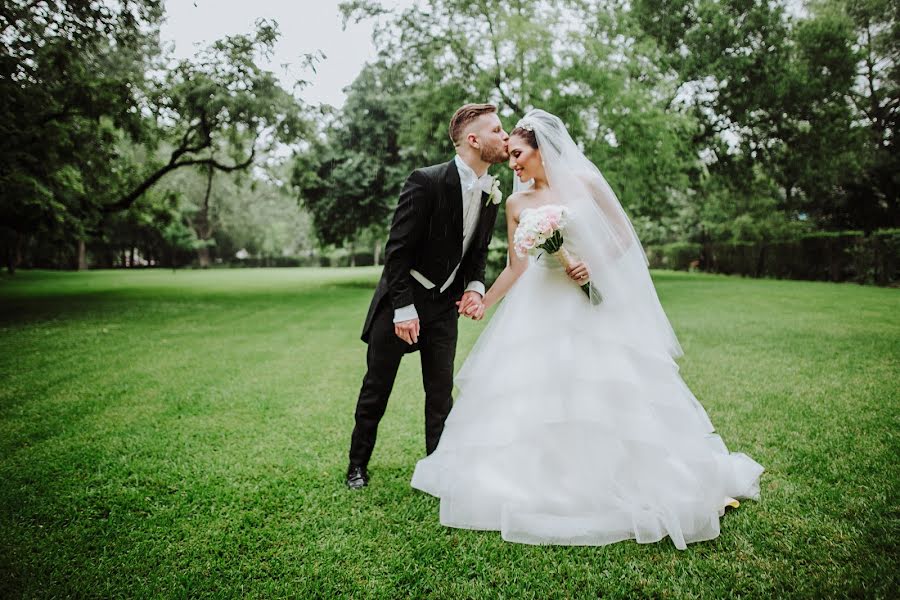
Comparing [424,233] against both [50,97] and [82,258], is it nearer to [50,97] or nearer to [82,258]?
[50,97]

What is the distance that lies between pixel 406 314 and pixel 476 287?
0.56 metres

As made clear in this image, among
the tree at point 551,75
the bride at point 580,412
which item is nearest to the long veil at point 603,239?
the bride at point 580,412

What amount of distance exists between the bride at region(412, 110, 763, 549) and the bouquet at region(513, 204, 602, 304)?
0.16 ft

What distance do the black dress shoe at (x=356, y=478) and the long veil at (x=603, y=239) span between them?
77.9 inches

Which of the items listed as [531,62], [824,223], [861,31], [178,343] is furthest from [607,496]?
[824,223]

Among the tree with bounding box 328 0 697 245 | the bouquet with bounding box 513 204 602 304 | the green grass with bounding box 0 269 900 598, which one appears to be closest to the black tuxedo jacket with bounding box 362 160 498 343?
the bouquet with bounding box 513 204 602 304

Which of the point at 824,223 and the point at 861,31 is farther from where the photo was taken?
the point at 824,223

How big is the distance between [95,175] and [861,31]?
33091 millimetres

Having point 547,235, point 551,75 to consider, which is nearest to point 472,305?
point 547,235

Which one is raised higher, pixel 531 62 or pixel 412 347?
pixel 531 62

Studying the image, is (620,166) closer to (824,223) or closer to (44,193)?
(44,193)

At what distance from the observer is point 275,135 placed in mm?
15648

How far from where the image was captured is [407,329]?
3.07m

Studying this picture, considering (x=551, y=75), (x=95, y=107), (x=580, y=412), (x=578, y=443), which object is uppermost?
(x=551, y=75)
